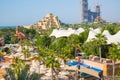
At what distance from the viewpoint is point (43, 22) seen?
446 ft

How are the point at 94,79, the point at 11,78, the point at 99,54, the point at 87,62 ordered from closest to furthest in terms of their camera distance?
the point at 11,78, the point at 94,79, the point at 87,62, the point at 99,54

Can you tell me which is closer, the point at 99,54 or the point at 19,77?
the point at 19,77

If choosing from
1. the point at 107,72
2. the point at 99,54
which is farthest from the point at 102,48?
the point at 107,72

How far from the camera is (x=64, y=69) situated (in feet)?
85.4

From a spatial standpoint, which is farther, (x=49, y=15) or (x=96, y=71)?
(x=49, y=15)

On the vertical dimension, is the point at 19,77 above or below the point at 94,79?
above

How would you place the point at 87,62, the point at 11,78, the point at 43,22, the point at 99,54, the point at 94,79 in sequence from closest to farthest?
the point at 11,78 → the point at 94,79 → the point at 87,62 → the point at 99,54 → the point at 43,22

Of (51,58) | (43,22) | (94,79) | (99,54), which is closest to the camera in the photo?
(51,58)

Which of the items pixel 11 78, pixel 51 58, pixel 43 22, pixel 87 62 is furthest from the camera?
pixel 43 22

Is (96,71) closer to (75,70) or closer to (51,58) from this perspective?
(75,70)

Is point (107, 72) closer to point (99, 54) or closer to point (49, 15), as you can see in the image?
point (99, 54)

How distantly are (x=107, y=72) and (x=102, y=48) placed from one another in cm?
1023

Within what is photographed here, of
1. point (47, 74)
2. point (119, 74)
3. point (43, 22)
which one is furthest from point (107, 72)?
point (43, 22)

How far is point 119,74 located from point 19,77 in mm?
13307
